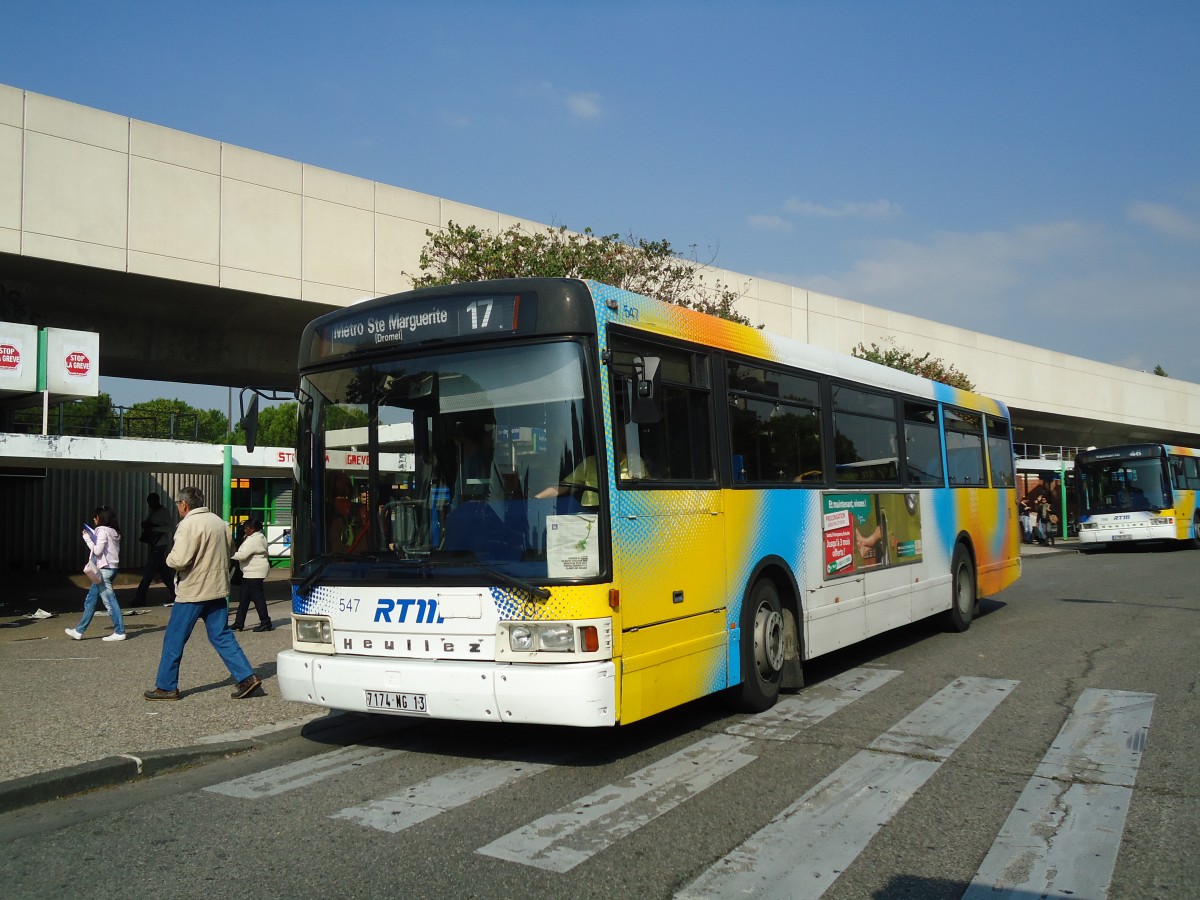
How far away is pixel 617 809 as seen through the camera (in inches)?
211

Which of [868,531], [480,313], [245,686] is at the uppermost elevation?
[480,313]

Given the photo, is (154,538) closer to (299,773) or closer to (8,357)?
(8,357)

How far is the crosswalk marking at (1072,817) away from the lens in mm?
4281

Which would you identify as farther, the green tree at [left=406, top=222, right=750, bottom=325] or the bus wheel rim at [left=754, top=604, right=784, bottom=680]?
the green tree at [left=406, top=222, right=750, bottom=325]

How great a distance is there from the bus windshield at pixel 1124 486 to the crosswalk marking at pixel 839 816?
2503 cm

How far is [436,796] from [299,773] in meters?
1.21

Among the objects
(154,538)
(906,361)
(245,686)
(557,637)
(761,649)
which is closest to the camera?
(557,637)

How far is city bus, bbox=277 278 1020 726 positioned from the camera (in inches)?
233

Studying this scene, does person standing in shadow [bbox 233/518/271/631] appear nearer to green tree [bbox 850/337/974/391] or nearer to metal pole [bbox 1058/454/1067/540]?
green tree [bbox 850/337/974/391]

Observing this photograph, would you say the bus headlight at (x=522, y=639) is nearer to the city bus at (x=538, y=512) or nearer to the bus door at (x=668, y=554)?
the city bus at (x=538, y=512)

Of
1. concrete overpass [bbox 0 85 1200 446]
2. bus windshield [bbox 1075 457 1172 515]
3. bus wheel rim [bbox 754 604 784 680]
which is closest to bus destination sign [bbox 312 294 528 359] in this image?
bus wheel rim [bbox 754 604 784 680]

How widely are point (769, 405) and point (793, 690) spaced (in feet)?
8.04

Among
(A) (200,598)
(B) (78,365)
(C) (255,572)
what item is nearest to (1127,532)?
(C) (255,572)

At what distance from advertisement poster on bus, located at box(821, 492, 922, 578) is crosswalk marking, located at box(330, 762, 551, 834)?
3.76 m
